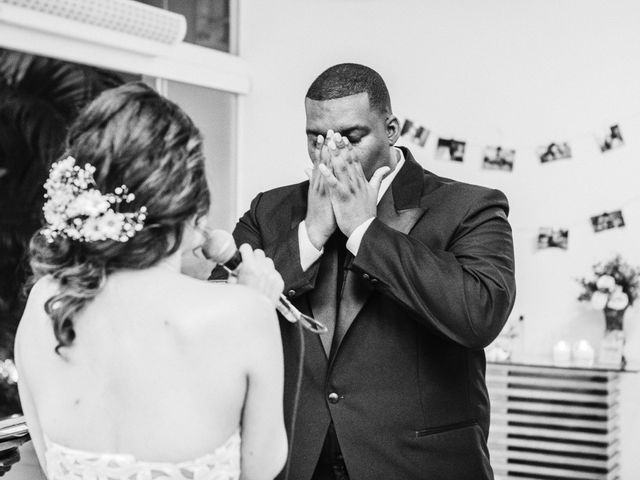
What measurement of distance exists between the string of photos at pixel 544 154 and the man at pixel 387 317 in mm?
2844

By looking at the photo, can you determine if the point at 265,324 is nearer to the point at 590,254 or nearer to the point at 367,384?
the point at 367,384

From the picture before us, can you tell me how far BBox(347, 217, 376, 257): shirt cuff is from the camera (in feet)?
6.07

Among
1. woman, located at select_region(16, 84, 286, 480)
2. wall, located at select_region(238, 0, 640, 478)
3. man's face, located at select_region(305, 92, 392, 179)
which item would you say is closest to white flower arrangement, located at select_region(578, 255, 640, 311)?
wall, located at select_region(238, 0, 640, 478)

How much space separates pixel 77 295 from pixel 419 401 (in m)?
0.89

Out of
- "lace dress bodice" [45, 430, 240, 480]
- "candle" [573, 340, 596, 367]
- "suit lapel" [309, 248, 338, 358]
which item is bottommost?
"candle" [573, 340, 596, 367]

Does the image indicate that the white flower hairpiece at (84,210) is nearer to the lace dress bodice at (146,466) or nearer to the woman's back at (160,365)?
the woman's back at (160,365)

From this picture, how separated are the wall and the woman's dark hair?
3769 mm

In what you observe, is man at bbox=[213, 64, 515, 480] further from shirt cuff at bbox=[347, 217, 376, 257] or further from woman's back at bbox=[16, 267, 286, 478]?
woman's back at bbox=[16, 267, 286, 478]

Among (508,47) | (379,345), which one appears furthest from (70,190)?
(508,47)

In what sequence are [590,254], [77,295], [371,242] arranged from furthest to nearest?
[590,254], [371,242], [77,295]

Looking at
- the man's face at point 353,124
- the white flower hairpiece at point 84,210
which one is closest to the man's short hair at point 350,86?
the man's face at point 353,124

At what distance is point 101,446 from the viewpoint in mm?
1296

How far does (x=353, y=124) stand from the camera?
6.65 ft

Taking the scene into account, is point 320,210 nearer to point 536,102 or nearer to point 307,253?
point 307,253
